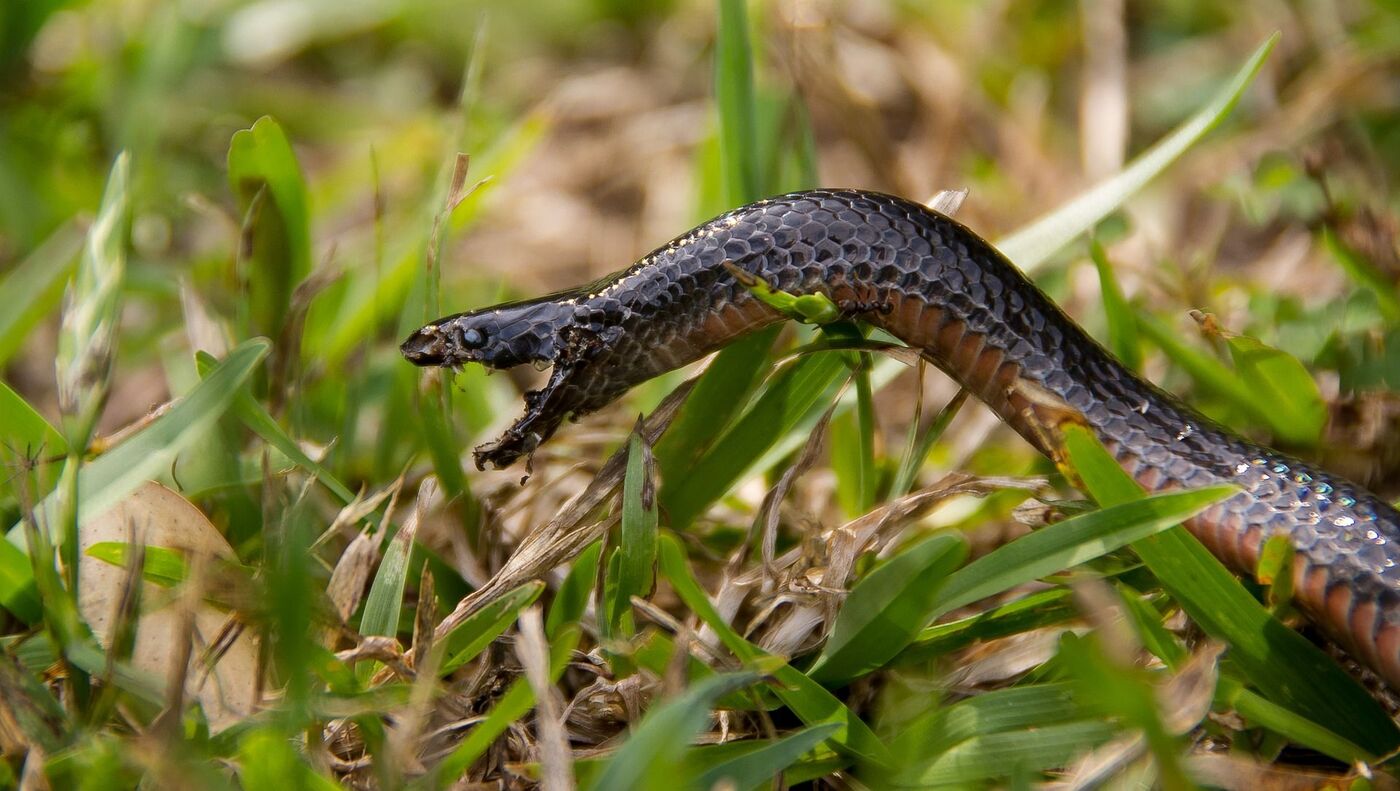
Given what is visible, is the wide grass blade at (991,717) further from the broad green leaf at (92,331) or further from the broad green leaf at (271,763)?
the broad green leaf at (92,331)

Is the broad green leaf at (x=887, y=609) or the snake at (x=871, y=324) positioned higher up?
the snake at (x=871, y=324)

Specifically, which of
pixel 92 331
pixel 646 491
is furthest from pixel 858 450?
pixel 92 331

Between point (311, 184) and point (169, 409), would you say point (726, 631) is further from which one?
point (311, 184)

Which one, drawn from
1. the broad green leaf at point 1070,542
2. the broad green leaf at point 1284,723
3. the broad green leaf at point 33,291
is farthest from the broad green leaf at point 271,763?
the broad green leaf at point 33,291

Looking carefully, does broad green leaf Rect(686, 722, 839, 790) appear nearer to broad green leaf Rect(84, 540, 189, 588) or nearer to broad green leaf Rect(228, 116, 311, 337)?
broad green leaf Rect(84, 540, 189, 588)

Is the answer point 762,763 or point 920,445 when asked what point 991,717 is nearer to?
point 762,763

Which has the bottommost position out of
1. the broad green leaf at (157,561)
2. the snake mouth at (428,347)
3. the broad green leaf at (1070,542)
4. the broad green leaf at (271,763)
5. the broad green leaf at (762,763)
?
the broad green leaf at (762,763)

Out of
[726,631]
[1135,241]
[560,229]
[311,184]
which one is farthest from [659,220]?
[726,631]

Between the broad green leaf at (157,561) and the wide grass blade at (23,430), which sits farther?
the wide grass blade at (23,430)
